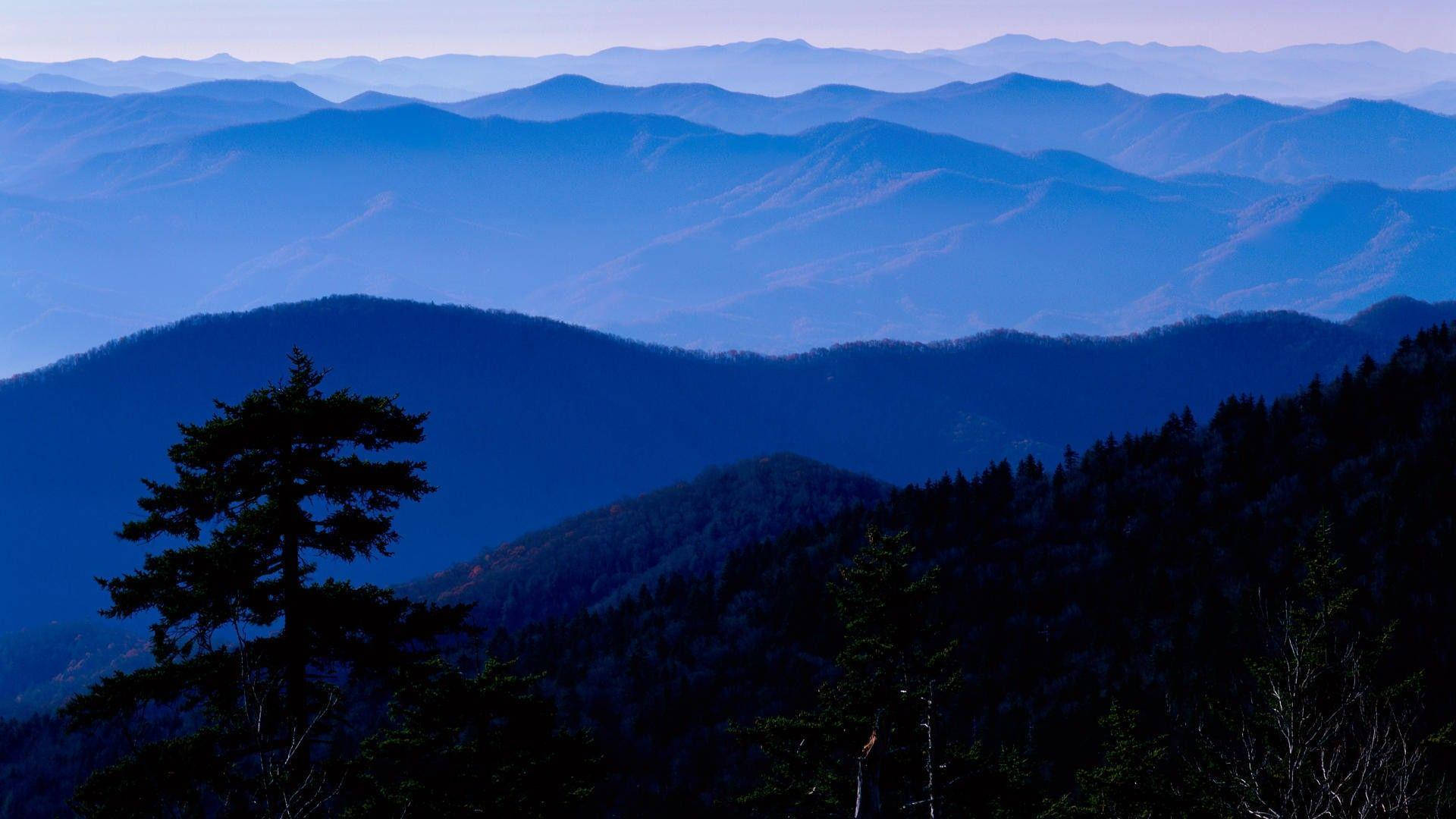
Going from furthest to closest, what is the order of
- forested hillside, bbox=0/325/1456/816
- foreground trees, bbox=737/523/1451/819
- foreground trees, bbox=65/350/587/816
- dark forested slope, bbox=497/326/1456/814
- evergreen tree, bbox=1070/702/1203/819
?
dark forested slope, bbox=497/326/1456/814
forested hillside, bbox=0/325/1456/816
evergreen tree, bbox=1070/702/1203/819
foreground trees, bbox=737/523/1451/819
foreground trees, bbox=65/350/587/816

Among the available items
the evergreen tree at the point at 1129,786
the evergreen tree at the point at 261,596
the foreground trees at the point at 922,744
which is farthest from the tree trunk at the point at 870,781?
the evergreen tree at the point at 1129,786

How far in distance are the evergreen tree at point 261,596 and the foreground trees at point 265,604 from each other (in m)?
0.02

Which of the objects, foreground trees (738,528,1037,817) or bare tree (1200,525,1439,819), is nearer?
bare tree (1200,525,1439,819)

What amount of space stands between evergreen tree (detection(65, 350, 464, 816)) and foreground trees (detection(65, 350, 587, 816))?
0.02 meters

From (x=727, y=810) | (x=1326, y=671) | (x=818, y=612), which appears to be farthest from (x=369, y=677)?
(x=818, y=612)

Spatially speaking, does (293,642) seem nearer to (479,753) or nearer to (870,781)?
(479,753)

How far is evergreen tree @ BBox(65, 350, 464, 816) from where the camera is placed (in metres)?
16.9

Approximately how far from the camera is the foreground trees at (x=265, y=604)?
16.8 m

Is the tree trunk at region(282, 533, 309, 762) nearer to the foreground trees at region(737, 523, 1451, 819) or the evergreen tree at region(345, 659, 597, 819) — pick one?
the evergreen tree at region(345, 659, 597, 819)

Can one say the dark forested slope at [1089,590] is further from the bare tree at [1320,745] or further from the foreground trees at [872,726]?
the foreground trees at [872,726]

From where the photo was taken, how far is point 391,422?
762 inches

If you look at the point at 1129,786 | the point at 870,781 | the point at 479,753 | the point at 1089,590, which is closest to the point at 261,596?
the point at 479,753

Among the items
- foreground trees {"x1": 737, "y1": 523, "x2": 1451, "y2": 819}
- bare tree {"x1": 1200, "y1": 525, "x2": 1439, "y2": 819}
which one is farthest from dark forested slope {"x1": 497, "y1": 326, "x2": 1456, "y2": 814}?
foreground trees {"x1": 737, "y1": 523, "x2": 1451, "y2": 819}

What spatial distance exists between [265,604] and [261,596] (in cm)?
16
